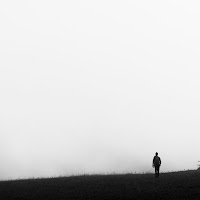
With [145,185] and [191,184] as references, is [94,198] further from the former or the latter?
[191,184]

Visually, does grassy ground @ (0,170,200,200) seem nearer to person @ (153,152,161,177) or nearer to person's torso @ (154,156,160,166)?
person @ (153,152,161,177)

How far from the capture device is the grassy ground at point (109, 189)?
27547mm

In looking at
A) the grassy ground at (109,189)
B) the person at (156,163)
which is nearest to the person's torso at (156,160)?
the person at (156,163)

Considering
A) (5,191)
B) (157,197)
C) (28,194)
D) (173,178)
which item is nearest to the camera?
(157,197)

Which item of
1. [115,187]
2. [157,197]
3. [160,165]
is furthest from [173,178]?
[157,197]

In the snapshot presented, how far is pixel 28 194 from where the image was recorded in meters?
30.9

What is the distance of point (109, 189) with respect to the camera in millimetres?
30703

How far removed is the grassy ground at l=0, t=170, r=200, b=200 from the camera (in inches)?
1085

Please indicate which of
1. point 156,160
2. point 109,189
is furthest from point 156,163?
point 109,189

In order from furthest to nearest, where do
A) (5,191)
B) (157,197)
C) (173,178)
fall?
(173,178) < (5,191) < (157,197)

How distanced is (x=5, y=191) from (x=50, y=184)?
14.7 feet

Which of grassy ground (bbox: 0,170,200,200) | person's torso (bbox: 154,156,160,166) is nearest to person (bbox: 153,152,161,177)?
person's torso (bbox: 154,156,160,166)

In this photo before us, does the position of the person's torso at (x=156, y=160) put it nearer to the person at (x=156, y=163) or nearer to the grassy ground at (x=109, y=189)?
the person at (x=156, y=163)

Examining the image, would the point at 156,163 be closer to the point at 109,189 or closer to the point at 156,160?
the point at 156,160
